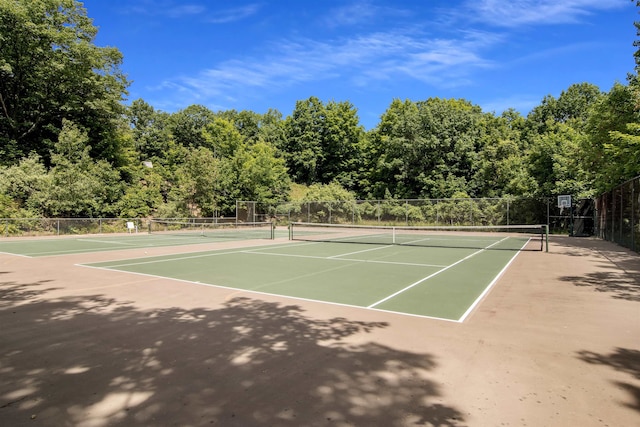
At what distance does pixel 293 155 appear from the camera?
6300 cm

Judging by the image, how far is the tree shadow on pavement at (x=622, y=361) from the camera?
3.80m

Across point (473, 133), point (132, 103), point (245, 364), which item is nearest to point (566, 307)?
point (245, 364)

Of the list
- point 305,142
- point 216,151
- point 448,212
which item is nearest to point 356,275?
point 448,212

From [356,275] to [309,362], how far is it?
6283mm

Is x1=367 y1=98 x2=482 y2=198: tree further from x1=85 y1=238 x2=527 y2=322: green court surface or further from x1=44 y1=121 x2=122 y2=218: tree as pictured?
x1=44 y1=121 x2=122 y2=218: tree

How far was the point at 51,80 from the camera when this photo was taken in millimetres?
37750

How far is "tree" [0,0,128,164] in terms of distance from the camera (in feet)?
114

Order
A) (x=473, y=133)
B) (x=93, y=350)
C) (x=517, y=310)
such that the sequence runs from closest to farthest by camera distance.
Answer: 1. (x=93, y=350)
2. (x=517, y=310)
3. (x=473, y=133)

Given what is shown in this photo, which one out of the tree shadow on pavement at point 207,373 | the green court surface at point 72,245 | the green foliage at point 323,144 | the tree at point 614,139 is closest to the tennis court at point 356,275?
the tree shadow on pavement at point 207,373

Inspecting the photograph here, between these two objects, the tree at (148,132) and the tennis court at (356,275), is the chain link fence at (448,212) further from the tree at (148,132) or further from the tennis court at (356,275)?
the tree at (148,132)

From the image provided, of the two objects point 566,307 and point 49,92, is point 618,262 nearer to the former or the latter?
point 566,307

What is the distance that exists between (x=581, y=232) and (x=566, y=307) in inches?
1009

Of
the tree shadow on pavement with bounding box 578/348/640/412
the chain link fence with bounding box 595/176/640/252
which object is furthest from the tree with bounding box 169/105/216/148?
the tree shadow on pavement with bounding box 578/348/640/412

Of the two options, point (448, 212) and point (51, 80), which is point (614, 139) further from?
point (51, 80)
